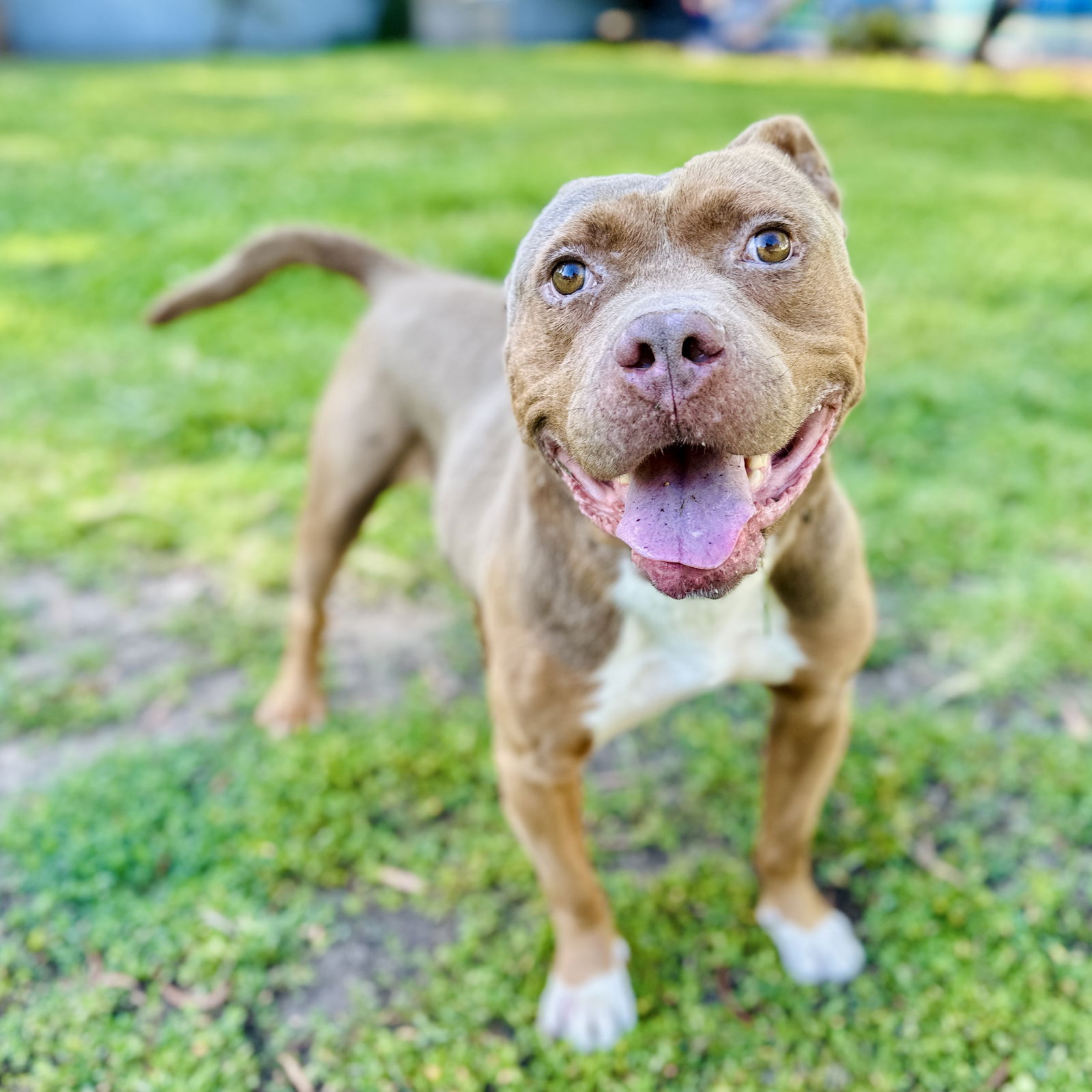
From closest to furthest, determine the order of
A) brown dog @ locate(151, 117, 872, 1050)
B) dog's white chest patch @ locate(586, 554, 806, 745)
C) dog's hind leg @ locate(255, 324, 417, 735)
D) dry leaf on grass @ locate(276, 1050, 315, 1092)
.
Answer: brown dog @ locate(151, 117, 872, 1050) < dog's white chest patch @ locate(586, 554, 806, 745) < dry leaf on grass @ locate(276, 1050, 315, 1092) < dog's hind leg @ locate(255, 324, 417, 735)

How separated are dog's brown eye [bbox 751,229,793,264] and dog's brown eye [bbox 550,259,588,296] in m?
0.29

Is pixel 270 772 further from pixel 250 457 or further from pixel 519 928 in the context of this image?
pixel 250 457

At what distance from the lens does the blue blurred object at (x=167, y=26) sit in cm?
1777

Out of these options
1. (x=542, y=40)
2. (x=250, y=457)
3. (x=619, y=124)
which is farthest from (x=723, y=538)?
(x=542, y=40)

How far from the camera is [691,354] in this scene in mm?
1576

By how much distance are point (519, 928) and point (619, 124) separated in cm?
1076

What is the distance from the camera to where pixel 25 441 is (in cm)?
496

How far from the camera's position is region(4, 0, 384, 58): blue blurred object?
1777cm

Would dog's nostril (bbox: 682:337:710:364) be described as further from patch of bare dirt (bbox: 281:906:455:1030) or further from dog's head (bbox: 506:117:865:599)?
patch of bare dirt (bbox: 281:906:455:1030)

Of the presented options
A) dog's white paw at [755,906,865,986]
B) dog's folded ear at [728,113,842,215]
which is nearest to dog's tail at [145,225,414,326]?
dog's folded ear at [728,113,842,215]

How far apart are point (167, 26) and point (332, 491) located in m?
18.7

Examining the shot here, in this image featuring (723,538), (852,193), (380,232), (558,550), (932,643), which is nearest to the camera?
(723,538)

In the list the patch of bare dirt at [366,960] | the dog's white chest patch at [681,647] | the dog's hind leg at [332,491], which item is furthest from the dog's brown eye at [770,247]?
the patch of bare dirt at [366,960]

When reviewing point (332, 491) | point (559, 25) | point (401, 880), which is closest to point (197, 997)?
point (401, 880)
